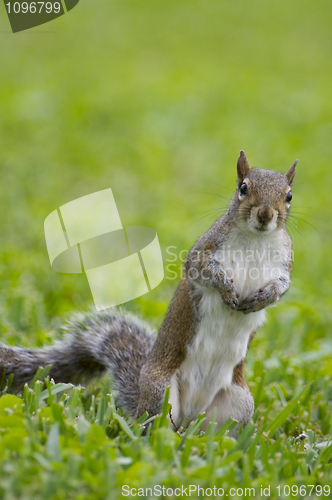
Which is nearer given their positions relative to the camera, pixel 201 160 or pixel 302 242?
pixel 302 242

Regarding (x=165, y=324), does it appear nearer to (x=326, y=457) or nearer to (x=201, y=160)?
(x=326, y=457)

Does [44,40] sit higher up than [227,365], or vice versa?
[44,40]

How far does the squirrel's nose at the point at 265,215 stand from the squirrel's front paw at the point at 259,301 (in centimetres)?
28

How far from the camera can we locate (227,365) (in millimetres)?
2062

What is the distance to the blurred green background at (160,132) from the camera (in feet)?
11.5

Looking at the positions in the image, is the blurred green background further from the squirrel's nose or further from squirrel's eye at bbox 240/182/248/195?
the squirrel's nose

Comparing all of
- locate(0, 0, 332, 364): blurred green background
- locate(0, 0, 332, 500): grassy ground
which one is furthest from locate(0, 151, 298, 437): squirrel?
locate(0, 0, 332, 364): blurred green background

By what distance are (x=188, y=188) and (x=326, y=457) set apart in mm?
4328

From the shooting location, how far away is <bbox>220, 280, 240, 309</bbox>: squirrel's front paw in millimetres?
1963

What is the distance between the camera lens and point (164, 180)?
233 inches

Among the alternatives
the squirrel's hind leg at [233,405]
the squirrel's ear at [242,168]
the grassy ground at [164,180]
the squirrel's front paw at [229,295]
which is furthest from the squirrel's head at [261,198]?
the squirrel's hind leg at [233,405]

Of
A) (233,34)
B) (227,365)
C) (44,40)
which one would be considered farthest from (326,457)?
(233,34)

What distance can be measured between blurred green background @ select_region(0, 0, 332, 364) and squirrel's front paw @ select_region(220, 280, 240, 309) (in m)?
0.57

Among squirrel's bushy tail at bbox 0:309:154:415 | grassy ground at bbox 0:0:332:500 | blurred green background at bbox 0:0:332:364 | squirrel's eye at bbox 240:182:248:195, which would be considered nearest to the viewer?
grassy ground at bbox 0:0:332:500
